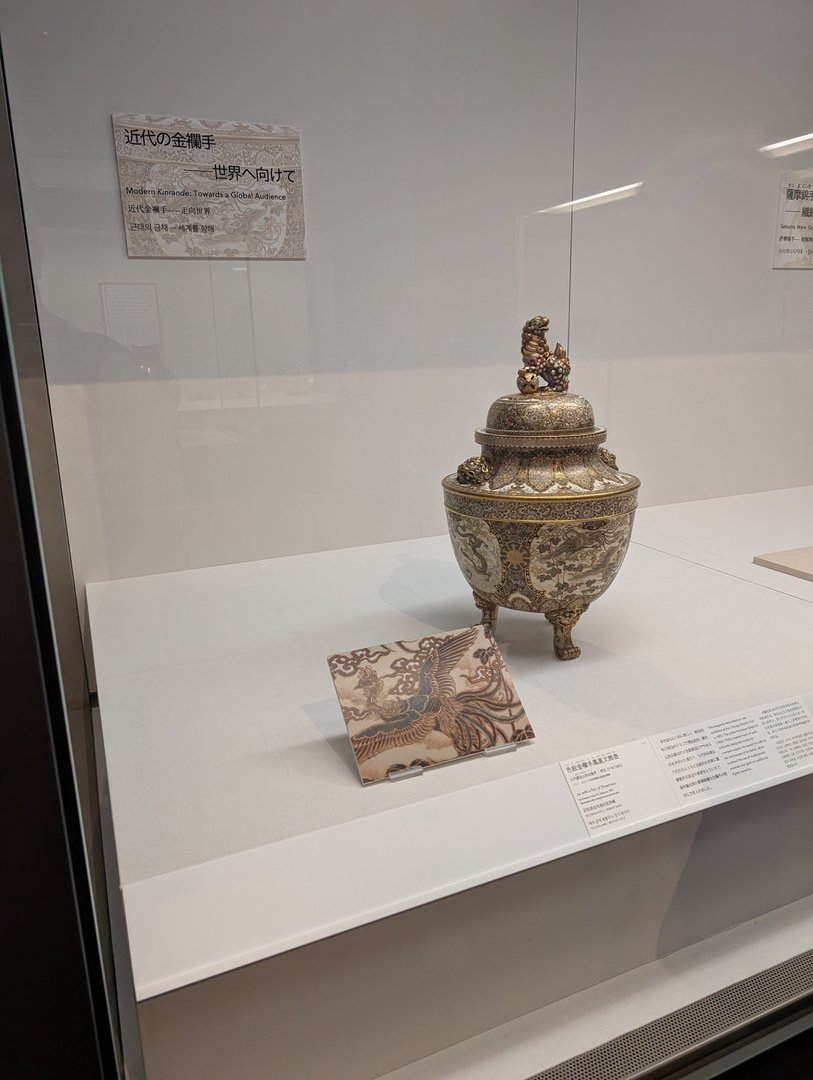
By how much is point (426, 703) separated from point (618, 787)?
0.28 m

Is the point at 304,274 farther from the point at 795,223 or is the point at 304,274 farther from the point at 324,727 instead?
the point at 795,223

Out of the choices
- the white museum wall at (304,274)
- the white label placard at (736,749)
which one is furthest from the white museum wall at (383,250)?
the white label placard at (736,749)

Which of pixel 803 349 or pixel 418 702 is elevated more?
pixel 803 349

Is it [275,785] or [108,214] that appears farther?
[108,214]

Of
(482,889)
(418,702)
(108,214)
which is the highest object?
(108,214)

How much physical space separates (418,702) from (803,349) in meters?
2.44

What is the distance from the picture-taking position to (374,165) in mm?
1972

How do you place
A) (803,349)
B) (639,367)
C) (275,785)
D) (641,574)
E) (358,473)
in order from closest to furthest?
1. (275,785)
2. (641,574)
3. (358,473)
4. (639,367)
5. (803,349)

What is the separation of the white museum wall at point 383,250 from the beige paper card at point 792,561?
2.10ft

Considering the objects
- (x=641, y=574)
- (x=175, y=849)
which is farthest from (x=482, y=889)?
(x=641, y=574)

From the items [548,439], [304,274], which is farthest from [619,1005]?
[304,274]

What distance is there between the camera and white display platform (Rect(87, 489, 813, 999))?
83 cm

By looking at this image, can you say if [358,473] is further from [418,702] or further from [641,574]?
[418,702]

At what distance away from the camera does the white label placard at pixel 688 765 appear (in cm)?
98
